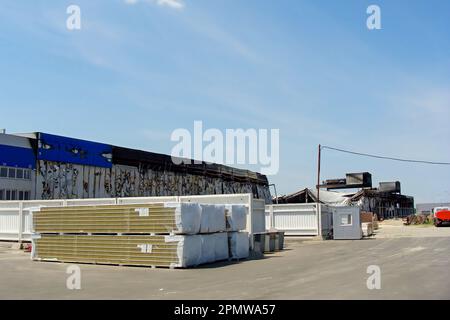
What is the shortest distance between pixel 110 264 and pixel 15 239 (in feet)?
38.0

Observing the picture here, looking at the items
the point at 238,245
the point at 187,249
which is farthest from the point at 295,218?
the point at 187,249

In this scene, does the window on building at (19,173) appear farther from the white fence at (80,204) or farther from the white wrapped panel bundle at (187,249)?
the white wrapped panel bundle at (187,249)

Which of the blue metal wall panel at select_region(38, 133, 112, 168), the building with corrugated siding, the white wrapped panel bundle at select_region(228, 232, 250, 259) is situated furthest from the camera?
the blue metal wall panel at select_region(38, 133, 112, 168)

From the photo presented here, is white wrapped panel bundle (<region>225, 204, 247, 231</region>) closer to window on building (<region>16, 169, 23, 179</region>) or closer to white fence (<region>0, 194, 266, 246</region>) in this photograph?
white fence (<region>0, 194, 266, 246</region>)

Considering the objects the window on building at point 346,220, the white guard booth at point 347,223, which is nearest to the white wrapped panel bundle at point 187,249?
the white guard booth at point 347,223

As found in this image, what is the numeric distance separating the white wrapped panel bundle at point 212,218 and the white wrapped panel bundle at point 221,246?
0.68ft

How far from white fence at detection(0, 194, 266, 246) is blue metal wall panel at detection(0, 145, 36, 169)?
248 inches

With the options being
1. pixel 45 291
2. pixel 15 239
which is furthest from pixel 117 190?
pixel 45 291

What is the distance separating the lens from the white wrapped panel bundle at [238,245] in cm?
1752

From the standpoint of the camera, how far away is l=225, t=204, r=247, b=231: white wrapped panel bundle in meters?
17.4

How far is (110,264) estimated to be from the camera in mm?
15891

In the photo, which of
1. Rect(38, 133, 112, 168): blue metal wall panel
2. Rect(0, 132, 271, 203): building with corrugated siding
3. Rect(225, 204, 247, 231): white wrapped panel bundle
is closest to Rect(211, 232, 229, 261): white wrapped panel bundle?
Rect(225, 204, 247, 231): white wrapped panel bundle

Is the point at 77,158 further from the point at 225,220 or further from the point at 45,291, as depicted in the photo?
the point at 45,291
